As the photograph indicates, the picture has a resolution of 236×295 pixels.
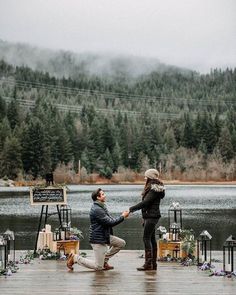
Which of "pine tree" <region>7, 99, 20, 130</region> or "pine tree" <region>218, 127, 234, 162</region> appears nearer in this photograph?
"pine tree" <region>7, 99, 20, 130</region>

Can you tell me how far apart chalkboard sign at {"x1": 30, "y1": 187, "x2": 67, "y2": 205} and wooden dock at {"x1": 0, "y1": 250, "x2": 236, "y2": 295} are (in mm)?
1933

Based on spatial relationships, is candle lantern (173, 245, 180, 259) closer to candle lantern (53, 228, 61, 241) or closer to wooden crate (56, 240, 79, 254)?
wooden crate (56, 240, 79, 254)

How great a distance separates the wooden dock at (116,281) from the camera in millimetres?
10555

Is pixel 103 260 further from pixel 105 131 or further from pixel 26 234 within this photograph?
pixel 105 131

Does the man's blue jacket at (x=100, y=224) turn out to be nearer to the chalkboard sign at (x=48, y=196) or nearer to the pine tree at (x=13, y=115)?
the chalkboard sign at (x=48, y=196)

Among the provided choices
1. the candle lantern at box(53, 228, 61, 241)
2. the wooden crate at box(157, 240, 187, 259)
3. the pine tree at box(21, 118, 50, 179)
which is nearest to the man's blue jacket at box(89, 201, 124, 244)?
the wooden crate at box(157, 240, 187, 259)

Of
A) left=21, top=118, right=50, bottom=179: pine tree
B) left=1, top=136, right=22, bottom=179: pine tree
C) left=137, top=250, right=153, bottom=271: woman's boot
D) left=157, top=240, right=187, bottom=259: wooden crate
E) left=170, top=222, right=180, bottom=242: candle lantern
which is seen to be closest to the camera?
left=137, top=250, right=153, bottom=271: woman's boot

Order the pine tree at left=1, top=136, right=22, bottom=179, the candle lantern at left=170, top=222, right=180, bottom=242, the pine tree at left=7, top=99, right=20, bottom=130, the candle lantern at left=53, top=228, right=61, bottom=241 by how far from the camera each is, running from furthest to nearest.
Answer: the pine tree at left=7, top=99, right=20, bottom=130 < the pine tree at left=1, top=136, right=22, bottom=179 < the candle lantern at left=53, top=228, right=61, bottom=241 < the candle lantern at left=170, top=222, right=180, bottom=242

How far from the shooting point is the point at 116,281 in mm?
11492

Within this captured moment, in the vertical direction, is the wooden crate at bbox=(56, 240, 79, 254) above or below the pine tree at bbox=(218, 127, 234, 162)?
below

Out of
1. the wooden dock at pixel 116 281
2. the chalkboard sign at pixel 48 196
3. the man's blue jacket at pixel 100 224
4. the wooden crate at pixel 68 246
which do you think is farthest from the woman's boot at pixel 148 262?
the chalkboard sign at pixel 48 196

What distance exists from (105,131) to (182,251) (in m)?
125

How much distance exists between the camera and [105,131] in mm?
139125

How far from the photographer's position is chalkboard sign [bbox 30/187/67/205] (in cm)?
1539
